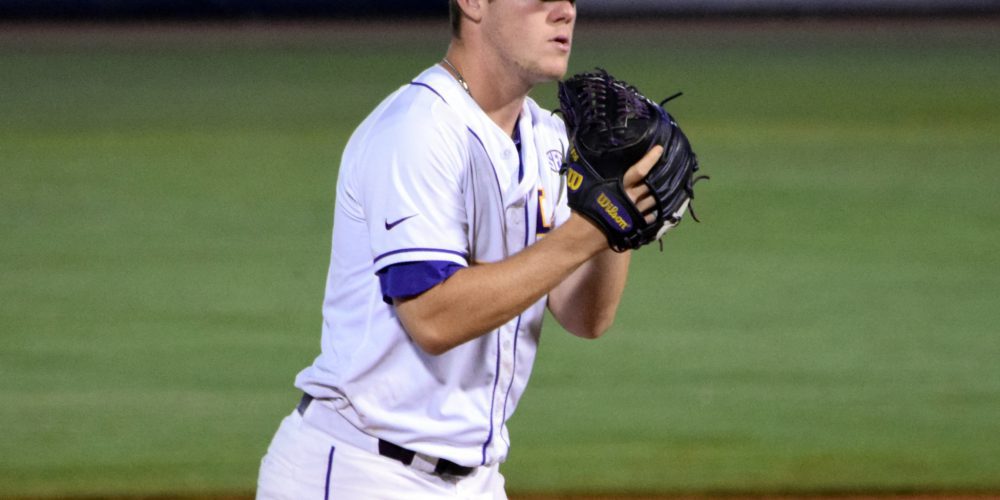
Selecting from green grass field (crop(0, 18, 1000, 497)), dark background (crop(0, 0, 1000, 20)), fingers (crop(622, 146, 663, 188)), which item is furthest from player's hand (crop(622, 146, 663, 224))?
dark background (crop(0, 0, 1000, 20))

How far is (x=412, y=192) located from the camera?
232cm

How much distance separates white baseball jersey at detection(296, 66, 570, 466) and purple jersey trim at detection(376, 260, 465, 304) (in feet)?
0.04

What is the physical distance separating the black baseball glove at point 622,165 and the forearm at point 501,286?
4 centimetres

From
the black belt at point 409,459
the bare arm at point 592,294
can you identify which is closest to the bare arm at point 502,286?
the black belt at point 409,459

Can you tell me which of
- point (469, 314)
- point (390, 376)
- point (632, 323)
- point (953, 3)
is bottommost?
point (953, 3)

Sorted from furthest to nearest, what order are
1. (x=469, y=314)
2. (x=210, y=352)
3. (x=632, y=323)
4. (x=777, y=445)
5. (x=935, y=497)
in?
1. (x=632, y=323)
2. (x=210, y=352)
3. (x=777, y=445)
4. (x=935, y=497)
5. (x=469, y=314)

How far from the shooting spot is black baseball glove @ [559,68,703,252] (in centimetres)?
229

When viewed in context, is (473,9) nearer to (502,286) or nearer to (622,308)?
(502,286)

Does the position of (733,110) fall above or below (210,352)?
below

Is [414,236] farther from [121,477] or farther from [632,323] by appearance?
[632,323]

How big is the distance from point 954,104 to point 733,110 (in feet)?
7.40

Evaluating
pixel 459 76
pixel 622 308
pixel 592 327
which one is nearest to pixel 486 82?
pixel 459 76

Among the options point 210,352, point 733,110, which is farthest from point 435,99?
point 733,110

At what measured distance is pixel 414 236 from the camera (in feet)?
7.57
